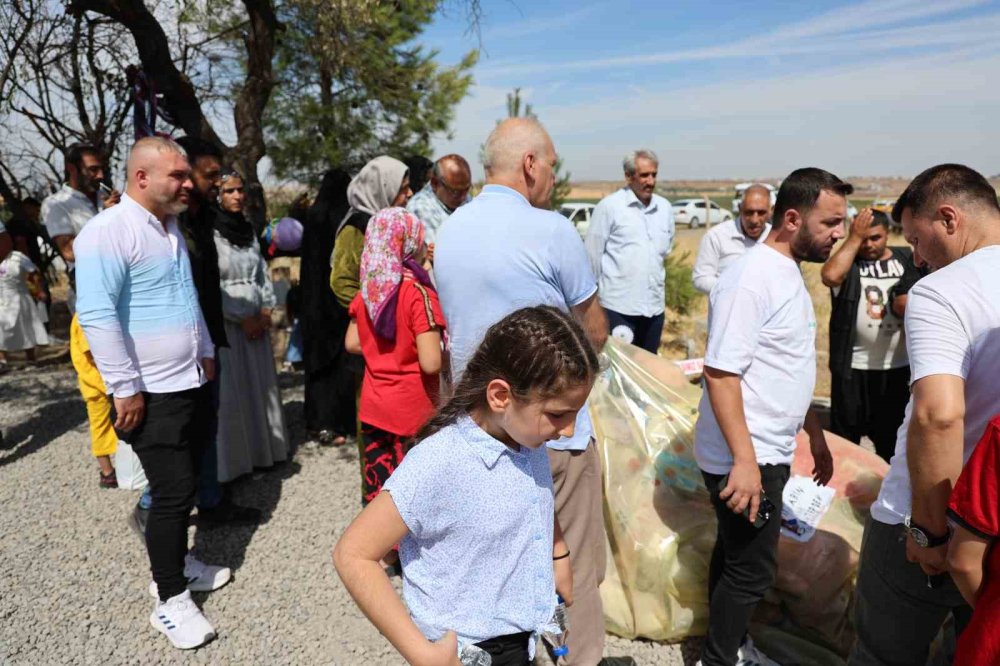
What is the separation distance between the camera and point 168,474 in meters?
2.60

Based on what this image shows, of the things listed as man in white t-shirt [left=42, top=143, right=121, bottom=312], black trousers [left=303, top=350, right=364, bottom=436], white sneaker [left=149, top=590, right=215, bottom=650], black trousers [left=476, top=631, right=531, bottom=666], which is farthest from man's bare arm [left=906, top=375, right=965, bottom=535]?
man in white t-shirt [left=42, top=143, right=121, bottom=312]

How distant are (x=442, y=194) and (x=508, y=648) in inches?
130

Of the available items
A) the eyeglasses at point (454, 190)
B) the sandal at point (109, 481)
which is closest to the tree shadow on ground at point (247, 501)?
the sandal at point (109, 481)

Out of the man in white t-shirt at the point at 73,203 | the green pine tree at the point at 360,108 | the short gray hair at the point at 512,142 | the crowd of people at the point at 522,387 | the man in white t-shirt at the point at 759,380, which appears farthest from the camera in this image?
the green pine tree at the point at 360,108

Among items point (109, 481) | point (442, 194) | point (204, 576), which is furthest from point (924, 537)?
point (109, 481)

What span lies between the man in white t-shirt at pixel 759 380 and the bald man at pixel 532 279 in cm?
40

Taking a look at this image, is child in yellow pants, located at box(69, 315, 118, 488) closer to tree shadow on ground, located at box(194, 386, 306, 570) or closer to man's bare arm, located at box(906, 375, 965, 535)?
tree shadow on ground, located at box(194, 386, 306, 570)

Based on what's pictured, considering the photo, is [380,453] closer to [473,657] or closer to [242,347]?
[242,347]

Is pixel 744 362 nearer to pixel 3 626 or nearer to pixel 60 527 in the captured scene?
pixel 3 626

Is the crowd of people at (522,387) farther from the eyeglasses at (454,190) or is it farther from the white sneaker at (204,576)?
the eyeglasses at (454,190)

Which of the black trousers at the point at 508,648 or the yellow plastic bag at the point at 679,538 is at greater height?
the black trousers at the point at 508,648

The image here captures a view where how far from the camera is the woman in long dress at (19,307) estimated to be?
6777mm

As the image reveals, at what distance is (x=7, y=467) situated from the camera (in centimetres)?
454

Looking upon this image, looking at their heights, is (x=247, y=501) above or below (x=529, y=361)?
below
